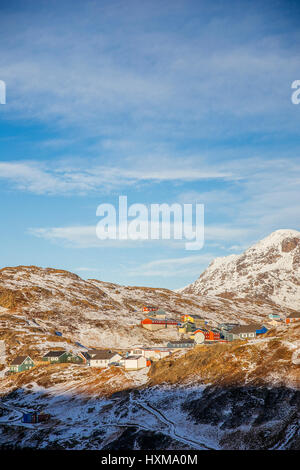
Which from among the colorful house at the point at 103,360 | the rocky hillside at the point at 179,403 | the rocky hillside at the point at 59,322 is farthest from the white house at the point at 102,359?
the rocky hillside at the point at 59,322

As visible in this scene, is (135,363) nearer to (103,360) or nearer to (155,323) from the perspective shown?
(103,360)

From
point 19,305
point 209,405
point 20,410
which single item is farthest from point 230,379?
point 19,305

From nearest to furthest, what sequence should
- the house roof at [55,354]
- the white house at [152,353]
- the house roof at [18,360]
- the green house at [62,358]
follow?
the white house at [152,353], the house roof at [18,360], the green house at [62,358], the house roof at [55,354]

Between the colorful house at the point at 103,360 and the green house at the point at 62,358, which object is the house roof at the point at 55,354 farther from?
the colorful house at the point at 103,360

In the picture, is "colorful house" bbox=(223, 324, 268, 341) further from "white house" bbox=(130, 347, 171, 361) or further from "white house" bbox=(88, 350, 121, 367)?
Answer: "white house" bbox=(88, 350, 121, 367)

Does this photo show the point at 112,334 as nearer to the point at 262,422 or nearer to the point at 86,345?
the point at 86,345
